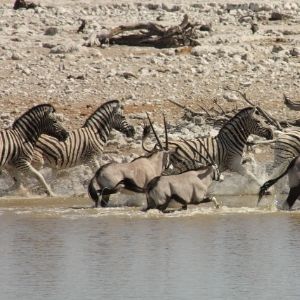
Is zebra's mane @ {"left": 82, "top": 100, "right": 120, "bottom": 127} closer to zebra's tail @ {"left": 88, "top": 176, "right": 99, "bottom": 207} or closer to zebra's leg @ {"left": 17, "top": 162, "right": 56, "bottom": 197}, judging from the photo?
zebra's leg @ {"left": 17, "top": 162, "right": 56, "bottom": 197}

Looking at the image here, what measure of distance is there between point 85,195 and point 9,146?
3.58 ft

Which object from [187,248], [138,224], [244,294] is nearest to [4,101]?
[138,224]

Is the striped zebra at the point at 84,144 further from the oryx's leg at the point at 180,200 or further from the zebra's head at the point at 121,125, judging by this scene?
the oryx's leg at the point at 180,200

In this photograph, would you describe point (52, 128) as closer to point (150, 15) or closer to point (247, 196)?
point (247, 196)

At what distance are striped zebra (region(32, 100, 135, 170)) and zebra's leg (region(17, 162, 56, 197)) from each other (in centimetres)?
32

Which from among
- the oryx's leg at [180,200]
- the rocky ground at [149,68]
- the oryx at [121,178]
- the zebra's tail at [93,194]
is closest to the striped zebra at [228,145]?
the oryx at [121,178]

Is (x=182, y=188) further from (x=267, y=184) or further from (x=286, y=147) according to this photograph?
(x=286, y=147)

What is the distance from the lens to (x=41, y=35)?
1044 inches

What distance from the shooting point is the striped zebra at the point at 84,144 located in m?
18.0

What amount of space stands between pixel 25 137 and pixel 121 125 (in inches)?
54.8

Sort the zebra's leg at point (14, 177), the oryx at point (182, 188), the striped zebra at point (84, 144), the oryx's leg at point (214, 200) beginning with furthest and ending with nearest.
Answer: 1. the striped zebra at point (84, 144)
2. the zebra's leg at point (14, 177)
3. the oryx's leg at point (214, 200)
4. the oryx at point (182, 188)

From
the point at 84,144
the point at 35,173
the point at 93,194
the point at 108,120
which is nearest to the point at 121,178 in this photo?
the point at 93,194

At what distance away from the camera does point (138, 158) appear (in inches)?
643

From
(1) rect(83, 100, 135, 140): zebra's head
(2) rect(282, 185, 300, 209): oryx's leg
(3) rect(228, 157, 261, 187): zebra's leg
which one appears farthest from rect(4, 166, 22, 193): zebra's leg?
(2) rect(282, 185, 300, 209): oryx's leg
